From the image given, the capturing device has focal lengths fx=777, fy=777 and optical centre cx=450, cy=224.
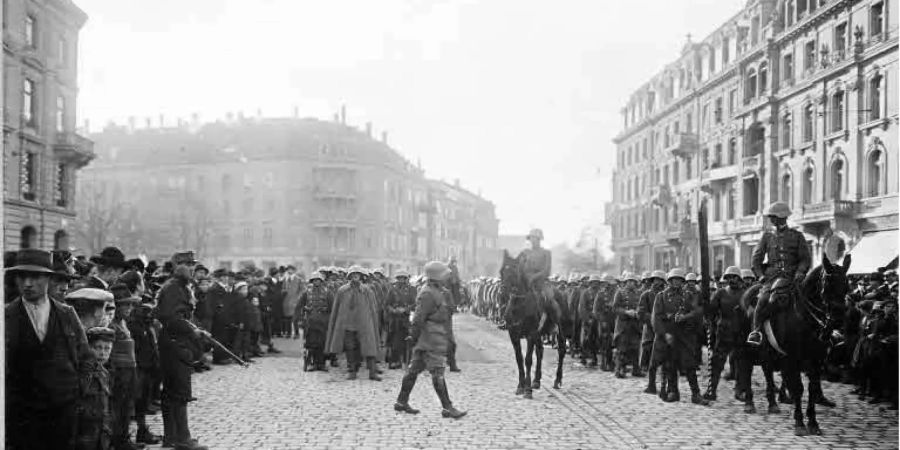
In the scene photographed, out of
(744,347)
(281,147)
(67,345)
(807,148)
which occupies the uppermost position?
(281,147)

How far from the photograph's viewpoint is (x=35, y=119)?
25.1 m

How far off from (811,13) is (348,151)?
159ft

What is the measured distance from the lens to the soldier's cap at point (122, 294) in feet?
25.0

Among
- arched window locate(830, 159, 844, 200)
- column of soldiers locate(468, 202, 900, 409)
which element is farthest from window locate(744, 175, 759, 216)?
column of soldiers locate(468, 202, 900, 409)

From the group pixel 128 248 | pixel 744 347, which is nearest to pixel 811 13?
pixel 744 347

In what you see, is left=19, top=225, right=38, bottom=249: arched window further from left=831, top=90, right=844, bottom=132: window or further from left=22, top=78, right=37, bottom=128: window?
left=831, top=90, right=844, bottom=132: window

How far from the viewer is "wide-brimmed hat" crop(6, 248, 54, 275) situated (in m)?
5.13

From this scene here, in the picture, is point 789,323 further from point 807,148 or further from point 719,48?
point 719,48

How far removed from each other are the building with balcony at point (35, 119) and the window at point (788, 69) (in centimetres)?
3087

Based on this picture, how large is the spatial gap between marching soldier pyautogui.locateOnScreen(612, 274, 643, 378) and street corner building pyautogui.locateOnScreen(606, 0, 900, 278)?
251 inches

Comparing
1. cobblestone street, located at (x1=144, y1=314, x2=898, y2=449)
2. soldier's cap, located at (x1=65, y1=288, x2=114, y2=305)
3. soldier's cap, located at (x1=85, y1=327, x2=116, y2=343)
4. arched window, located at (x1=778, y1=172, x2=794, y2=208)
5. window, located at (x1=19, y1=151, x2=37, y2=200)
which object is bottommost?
cobblestone street, located at (x1=144, y1=314, x2=898, y2=449)

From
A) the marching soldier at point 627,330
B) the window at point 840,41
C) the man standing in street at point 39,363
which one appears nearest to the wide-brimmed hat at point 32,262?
the man standing in street at point 39,363

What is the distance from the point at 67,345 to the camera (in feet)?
17.4

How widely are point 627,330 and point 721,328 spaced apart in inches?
97.2
